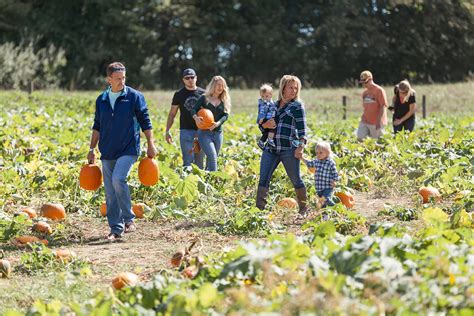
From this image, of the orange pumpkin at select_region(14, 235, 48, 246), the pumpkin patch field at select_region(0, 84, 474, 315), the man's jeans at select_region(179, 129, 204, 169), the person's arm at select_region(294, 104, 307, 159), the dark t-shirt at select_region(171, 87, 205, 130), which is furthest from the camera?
the man's jeans at select_region(179, 129, 204, 169)

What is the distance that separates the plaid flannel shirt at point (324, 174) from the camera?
9.19m

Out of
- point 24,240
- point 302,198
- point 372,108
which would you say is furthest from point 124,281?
point 372,108

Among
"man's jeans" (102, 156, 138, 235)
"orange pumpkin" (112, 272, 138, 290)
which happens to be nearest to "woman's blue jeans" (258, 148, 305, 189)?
"man's jeans" (102, 156, 138, 235)

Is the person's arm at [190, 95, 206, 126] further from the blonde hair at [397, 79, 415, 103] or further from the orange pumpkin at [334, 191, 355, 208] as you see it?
the blonde hair at [397, 79, 415, 103]

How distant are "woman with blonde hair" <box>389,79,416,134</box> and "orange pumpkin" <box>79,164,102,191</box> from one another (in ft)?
24.0

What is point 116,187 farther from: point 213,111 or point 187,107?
point 187,107

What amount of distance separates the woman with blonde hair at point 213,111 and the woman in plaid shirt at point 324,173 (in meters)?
1.82

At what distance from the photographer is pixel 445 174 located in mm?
9875

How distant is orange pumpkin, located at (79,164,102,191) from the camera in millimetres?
8641

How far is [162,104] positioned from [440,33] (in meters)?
25.0

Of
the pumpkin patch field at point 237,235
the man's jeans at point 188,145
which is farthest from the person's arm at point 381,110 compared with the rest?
the man's jeans at point 188,145

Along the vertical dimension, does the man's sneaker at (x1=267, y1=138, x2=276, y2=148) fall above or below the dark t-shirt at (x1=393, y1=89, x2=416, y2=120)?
below

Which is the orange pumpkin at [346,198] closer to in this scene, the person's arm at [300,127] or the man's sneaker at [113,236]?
the person's arm at [300,127]

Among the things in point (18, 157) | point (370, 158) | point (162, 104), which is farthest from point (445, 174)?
point (162, 104)
